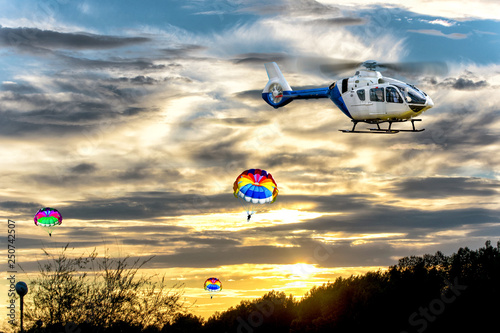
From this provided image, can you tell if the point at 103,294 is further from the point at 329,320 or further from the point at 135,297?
the point at 329,320

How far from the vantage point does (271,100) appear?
59.5 meters

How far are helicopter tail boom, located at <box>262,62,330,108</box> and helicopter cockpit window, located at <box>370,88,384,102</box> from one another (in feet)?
30.0

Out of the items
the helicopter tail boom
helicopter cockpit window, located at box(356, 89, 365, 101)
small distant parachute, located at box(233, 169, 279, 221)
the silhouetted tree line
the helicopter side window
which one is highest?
the helicopter tail boom

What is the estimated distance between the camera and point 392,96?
150 ft

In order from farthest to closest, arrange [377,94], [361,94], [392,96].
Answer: [361,94] < [377,94] < [392,96]

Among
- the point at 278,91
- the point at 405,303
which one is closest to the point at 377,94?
the point at 278,91

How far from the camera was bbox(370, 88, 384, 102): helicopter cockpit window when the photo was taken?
46.1 m

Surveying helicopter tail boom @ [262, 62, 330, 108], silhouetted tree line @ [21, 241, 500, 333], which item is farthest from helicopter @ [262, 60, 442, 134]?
silhouetted tree line @ [21, 241, 500, 333]

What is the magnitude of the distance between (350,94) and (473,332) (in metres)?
25.1

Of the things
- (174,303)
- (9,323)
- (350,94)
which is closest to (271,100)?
(350,94)

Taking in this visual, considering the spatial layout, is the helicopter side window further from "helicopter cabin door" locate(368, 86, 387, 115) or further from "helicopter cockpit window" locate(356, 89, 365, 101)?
"helicopter cockpit window" locate(356, 89, 365, 101)

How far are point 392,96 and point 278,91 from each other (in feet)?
51.9

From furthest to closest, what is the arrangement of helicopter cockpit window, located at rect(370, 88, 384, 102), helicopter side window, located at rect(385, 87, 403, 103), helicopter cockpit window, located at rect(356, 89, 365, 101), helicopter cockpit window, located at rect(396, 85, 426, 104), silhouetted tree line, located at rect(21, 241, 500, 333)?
silhouetted tree line, located at rect(21, 241, 500, 333)
helicopter cockpit window, located at rect(356, 89, 365, 101)
helicopter cockpit window, located at rect(370, 88, 384, 102)
helicopter side window, located at rect(385, 87, 403, 103)
helicopter cockpit window, located at rect(396, 85, 426, 104)

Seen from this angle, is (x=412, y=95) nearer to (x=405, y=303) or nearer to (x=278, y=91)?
(x=278, y=91)
